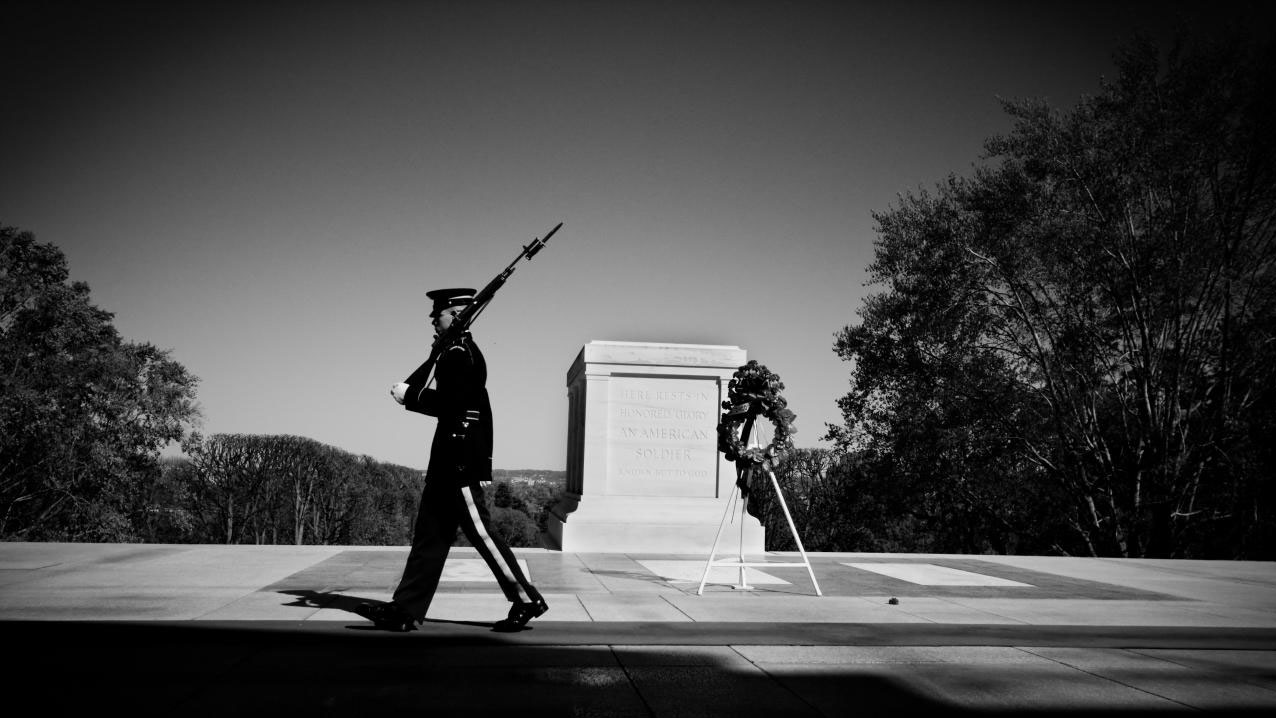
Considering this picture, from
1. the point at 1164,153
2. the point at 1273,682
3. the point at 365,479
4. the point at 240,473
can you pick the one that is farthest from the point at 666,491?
the point at 365,479

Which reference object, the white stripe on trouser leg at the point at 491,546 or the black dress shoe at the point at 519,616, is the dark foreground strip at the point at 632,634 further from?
the white stripe on trouser leg at the point at 491,546

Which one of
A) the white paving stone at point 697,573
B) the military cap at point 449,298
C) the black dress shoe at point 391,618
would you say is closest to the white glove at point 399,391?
the military cap at point 449,298

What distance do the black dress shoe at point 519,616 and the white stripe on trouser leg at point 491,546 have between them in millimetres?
51

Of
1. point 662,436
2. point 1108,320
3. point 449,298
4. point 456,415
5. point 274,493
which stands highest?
point 1108,320

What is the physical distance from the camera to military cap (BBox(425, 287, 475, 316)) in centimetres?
570

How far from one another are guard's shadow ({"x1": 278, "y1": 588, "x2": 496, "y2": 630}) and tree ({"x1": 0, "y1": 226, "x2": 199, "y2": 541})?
21878 mm

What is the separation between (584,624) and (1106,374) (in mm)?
20333

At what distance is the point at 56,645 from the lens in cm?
455

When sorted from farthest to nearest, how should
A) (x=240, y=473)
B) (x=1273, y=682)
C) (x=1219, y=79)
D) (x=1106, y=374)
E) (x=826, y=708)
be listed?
(x=240, y=473) < (x=1106, y=374) < (x=1219, y=79) < (x=1273, y=682) < (x=826, y=708)

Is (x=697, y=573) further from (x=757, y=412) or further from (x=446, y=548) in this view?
(x=446, y=548)

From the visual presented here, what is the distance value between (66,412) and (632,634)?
26.0m

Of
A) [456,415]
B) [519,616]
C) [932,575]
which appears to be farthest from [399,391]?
[932,575]

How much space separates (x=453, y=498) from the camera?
536cm

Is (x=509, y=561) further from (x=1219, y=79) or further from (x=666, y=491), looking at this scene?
(x=1219, y=79)
